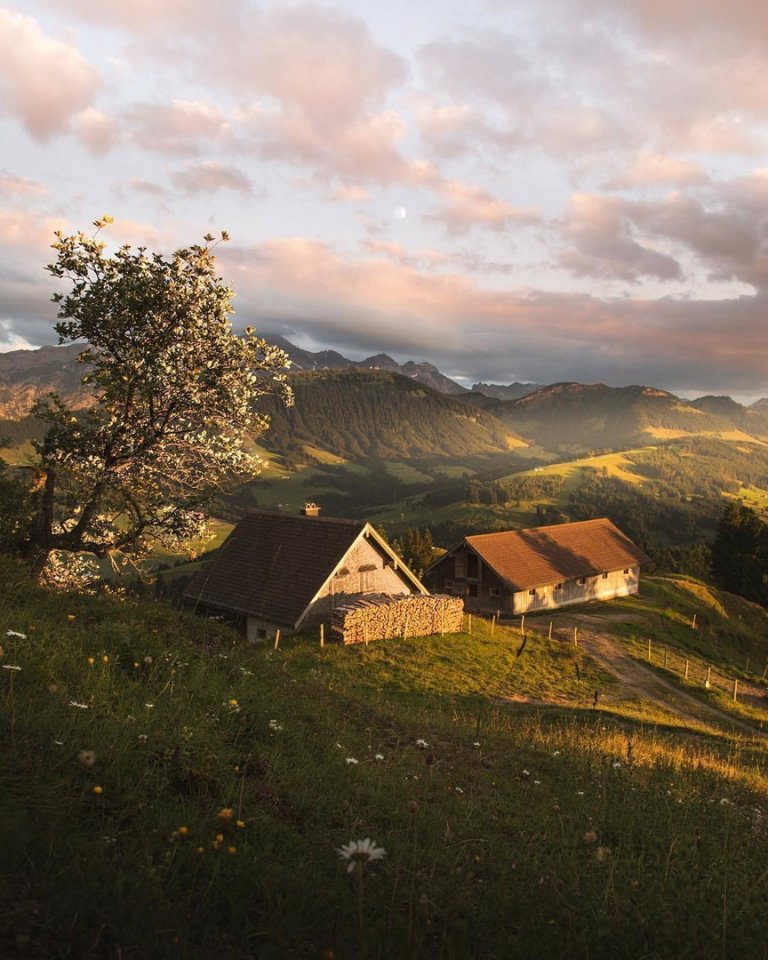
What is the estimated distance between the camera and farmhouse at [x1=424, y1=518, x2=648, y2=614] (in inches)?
2083

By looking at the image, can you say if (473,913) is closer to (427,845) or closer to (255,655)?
(427,845)

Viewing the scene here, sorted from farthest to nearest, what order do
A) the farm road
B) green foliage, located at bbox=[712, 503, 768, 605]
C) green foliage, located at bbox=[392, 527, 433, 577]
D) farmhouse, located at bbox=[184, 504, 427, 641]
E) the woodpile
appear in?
green foliage, located at bbox=[712, 503, 768, 605]
green foliage, located at bbox=[392, 527, 433, 577]
farmhouse, located at bbox=[184, 504, 427, 641]
the woodpile
the farm road

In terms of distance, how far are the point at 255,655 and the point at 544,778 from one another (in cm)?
504

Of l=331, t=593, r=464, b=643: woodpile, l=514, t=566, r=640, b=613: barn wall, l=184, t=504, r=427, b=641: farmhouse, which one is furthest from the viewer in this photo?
l=514, t=566, r=640, b=613: barn wall

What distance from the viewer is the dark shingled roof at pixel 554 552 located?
175 ft

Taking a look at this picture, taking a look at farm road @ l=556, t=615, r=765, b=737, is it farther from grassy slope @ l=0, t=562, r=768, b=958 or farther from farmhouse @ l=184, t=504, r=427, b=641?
grassy slope @ l=0, t=562, r=768, b=958

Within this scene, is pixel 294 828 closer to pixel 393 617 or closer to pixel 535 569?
pixel 393 617

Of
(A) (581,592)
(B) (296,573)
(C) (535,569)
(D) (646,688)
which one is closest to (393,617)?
(B) (296,573)

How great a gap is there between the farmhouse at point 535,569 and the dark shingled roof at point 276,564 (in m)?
22.0

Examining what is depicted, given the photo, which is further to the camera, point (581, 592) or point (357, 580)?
point (581, 592)

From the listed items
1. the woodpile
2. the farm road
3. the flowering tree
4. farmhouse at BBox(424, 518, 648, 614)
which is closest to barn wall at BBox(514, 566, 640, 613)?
farmhouse at BBox(424, 518, 648, 614)

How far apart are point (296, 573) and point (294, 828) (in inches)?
1168

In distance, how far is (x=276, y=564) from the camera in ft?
120

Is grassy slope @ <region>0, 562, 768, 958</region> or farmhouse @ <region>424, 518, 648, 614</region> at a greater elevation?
grassy slope @ <region>0, 562, 768, 958</region>
